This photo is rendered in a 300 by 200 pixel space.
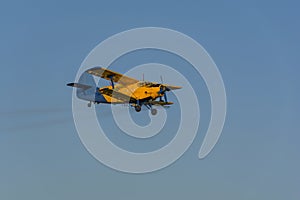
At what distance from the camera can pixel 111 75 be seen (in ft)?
190

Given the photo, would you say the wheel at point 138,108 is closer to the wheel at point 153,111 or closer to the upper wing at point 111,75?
the wheel at point 153,111

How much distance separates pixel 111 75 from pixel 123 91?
266 centimetres

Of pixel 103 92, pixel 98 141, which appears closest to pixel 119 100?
pixel 103 92

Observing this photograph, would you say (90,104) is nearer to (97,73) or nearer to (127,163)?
(97,73)

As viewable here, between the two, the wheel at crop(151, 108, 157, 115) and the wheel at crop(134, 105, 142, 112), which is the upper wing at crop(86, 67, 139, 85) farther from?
the wheel at crop(151, 108, 157, 115)

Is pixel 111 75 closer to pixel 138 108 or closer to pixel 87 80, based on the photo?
pixel 87 80

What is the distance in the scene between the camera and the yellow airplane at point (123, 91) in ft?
181

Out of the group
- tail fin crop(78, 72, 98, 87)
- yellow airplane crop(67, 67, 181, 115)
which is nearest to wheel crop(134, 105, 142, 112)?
yellow airplane crop(67, 67, 181, 115)

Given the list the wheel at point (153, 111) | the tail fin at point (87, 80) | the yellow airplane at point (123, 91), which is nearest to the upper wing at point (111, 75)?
the yellow airplane at point (123, 91)

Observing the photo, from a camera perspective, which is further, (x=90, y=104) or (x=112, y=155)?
(x=90, y=104)

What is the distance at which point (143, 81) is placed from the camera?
184 feet

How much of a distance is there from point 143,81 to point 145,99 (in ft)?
6.25

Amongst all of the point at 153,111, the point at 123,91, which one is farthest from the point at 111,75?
the point at 153,111

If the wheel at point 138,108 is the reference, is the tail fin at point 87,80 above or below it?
above
